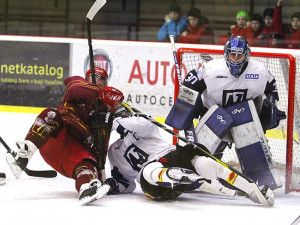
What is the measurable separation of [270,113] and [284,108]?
667 mm

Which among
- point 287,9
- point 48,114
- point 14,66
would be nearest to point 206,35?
point 287,9

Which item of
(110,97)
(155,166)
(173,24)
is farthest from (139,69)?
(155,166)

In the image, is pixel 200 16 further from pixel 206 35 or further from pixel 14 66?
pixel 14 66

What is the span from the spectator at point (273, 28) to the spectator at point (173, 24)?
81 centimetres

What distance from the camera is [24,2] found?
8109mm

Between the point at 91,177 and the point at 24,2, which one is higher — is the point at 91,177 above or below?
below

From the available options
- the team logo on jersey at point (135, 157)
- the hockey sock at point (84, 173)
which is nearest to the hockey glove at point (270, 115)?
the team logo on jersey at point (135, 157)

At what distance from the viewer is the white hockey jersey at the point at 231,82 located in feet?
14.6

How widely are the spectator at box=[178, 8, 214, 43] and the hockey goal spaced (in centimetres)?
211

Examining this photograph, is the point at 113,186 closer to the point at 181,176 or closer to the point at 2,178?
the point at 181,176

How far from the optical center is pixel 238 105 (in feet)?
14.5

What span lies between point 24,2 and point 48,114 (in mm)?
4237

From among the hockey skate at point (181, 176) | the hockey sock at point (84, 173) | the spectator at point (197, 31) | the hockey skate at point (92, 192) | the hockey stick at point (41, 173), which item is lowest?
the hockey stick at point (41, 173)

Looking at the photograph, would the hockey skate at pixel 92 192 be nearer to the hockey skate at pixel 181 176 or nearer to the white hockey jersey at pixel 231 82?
the hockey skate at pixel 181 176
